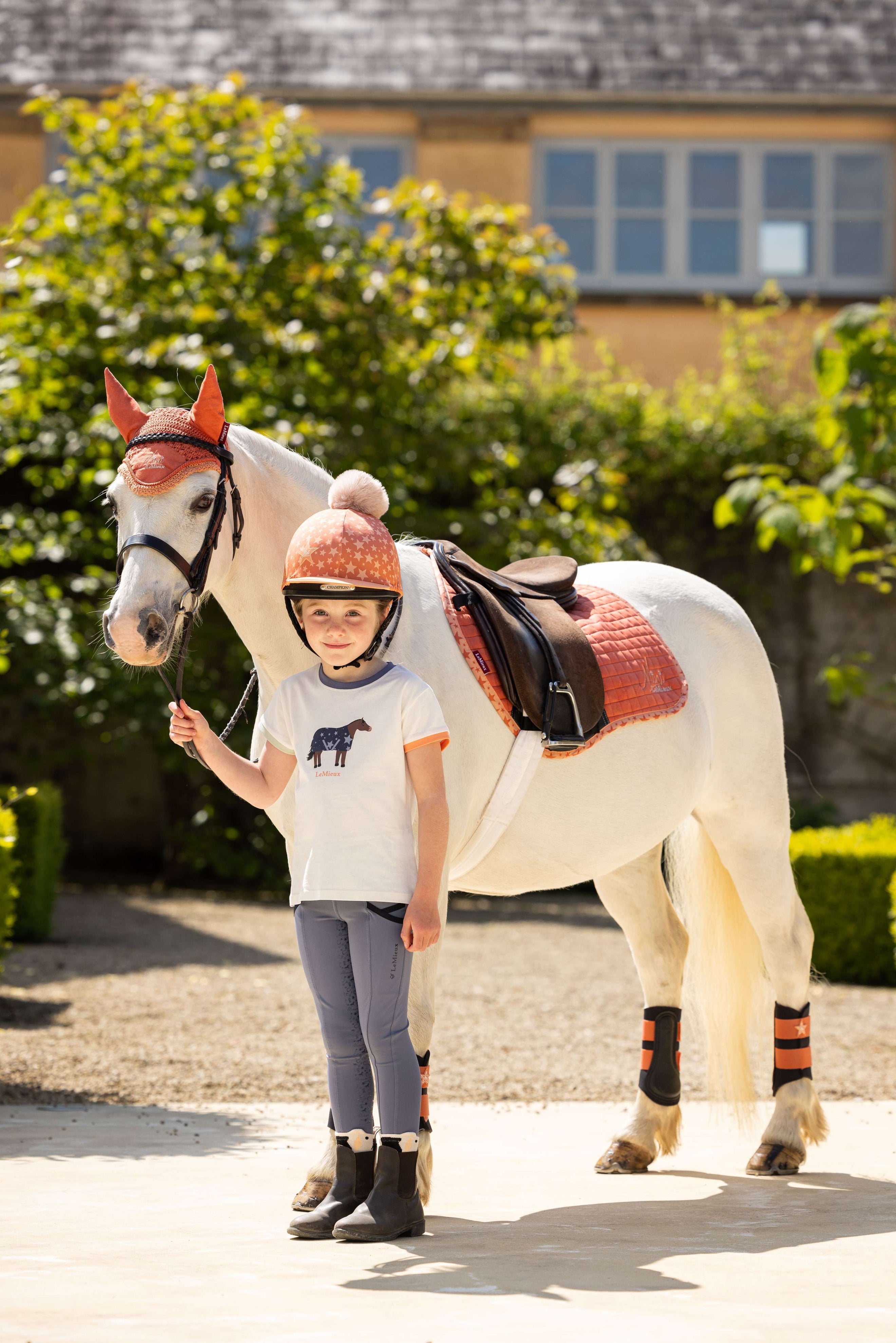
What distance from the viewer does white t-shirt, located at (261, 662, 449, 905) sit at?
3.15m

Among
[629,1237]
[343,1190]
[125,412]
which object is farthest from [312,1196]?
[125,412]

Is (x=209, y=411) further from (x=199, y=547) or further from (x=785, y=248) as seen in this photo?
(x=785, y=248)

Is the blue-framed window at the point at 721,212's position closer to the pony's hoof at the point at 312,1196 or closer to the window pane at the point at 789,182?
the window pane at the point at 789,182

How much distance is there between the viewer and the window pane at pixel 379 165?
1559 centimetres

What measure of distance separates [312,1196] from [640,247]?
13.9 metres

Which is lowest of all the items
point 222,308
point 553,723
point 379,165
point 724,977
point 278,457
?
point 724,977

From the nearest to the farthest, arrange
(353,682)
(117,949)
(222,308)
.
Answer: (353,682), (117,949), (222,308)

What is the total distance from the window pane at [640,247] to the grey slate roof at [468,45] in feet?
4.31

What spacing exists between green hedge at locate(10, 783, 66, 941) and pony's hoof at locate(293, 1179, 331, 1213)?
6.04 m

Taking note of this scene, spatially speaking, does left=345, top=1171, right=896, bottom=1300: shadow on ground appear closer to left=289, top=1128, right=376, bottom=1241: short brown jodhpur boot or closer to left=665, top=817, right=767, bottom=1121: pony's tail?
left=289, top=1128, right=376, bottom=1241: short brown jodhpur boot

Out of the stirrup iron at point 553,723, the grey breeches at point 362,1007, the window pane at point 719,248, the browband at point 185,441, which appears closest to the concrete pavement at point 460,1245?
the grey breeches at point 362,1007

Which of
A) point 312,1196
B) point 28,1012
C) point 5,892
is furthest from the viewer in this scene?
point 28,1012

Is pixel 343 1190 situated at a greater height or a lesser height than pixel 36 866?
lesser

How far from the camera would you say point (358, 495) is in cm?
334
